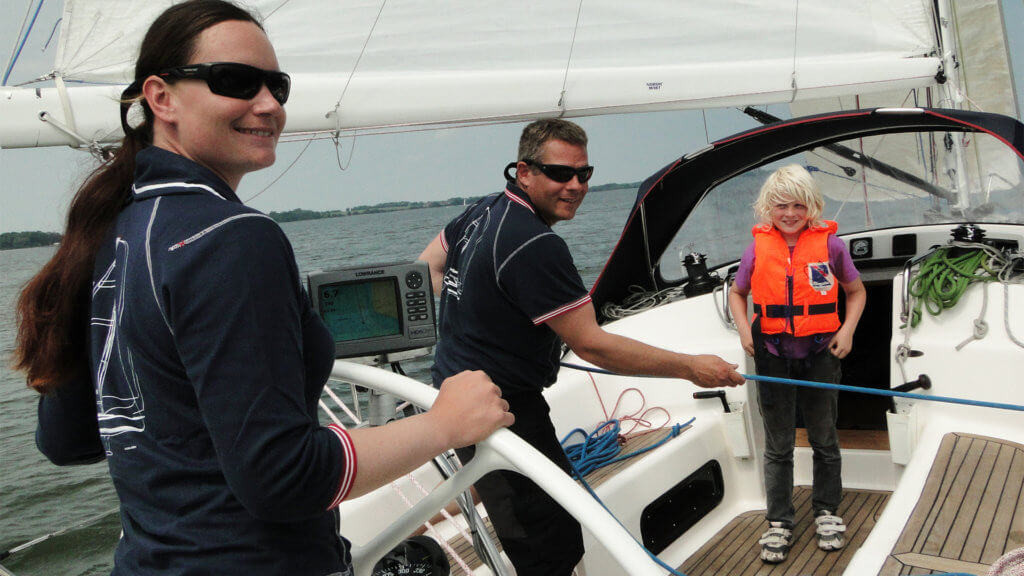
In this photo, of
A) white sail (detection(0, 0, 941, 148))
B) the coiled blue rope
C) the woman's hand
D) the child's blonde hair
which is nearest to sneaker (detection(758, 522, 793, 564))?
the coiled blue rope

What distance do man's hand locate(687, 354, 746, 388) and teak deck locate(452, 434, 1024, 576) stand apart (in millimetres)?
557

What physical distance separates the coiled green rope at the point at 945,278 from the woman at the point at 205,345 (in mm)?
2692

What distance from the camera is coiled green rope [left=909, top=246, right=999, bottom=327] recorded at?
3225mm

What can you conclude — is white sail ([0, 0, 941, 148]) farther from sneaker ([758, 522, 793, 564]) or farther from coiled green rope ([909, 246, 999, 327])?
sneaker ([758, 522, 793, 564])

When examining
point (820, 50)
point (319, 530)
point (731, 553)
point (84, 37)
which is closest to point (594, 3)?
point (820, 50)

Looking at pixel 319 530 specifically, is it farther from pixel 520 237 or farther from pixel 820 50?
pixel 820 50

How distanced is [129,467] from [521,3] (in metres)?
3.24

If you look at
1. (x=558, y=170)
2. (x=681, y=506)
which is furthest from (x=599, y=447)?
(x=558, y=170)

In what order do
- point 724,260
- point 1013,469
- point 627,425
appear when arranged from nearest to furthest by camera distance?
point 1013,469 → point 627,425 → point 724,260

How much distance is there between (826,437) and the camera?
2932 millimetres

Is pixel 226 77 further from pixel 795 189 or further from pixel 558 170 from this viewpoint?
pixel 795 189

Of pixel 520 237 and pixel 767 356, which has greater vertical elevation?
pixel 520 237

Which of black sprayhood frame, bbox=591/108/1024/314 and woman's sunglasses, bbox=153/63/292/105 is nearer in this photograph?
woman's sunglasses, bbox=153/63/292/105

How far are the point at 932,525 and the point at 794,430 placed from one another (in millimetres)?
802
